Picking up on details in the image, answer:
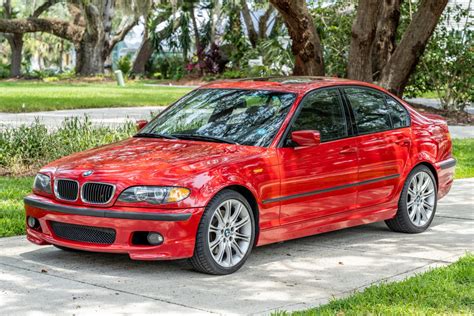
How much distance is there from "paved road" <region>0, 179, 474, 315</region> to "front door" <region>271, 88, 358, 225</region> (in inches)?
16.7

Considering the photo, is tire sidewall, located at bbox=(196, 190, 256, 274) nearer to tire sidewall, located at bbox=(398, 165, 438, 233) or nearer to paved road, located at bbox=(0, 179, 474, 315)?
paved road, located at bbox=(0, 179, 474, 315)

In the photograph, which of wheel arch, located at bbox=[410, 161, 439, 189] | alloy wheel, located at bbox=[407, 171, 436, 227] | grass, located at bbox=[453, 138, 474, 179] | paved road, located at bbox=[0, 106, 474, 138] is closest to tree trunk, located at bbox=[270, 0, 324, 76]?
grass, located at bbox=[453, 138, 474, 179]

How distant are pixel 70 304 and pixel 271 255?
230cm

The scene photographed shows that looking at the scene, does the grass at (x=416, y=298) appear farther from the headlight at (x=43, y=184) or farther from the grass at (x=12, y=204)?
the grass at (x=12, y=204)

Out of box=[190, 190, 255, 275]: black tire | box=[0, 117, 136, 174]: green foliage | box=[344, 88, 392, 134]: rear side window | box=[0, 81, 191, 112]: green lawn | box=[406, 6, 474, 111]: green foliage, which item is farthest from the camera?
box=[0, 81, 191, 112]: green lawn

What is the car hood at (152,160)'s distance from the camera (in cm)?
713

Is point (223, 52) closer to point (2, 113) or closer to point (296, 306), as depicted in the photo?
point (2, 113)

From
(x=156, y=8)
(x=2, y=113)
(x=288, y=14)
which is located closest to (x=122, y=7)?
(x=156, y=8)

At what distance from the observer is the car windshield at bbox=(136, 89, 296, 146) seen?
796 cm

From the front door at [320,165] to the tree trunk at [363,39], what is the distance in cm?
693

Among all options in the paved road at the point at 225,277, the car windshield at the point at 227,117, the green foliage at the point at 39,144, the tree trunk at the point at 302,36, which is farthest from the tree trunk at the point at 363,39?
the car windshield at the point at 227,117

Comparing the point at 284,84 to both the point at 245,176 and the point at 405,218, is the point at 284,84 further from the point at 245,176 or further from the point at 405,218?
the point at 405,218

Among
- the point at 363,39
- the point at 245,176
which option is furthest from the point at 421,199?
the point at 363,39

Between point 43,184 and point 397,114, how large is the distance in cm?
351
